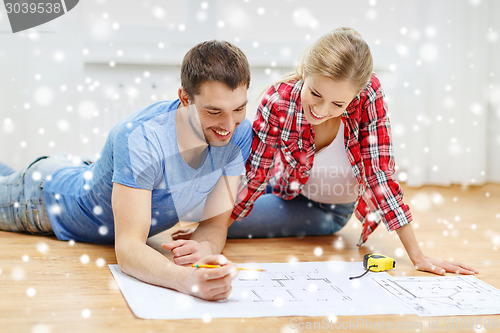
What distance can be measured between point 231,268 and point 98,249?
0.65 metres

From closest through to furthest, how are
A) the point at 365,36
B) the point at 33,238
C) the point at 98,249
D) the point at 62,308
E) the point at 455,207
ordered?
the point at 62,308 < the point at 98,249 < the point at 33,238 < the point at 455,207 < the point at 365,36

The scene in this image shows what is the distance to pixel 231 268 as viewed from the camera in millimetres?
1006

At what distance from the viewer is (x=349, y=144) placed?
4.93 ft

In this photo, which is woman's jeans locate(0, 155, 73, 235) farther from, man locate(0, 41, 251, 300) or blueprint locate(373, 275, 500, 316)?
blueprint locate(373, 275, 500, 316)

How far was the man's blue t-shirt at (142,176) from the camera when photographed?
1227mm

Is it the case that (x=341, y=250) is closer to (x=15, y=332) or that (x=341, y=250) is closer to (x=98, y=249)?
(x=98, y=249)

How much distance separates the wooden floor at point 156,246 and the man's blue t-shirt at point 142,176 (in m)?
0.09

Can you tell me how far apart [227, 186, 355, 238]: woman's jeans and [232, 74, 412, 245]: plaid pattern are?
0.21 meters

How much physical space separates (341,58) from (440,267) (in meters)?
0.57

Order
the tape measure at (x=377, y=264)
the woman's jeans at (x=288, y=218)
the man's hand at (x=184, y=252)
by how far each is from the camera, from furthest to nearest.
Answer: the woman's jeans at (x=288, y=218)
the tape measure at (x=377, y=264)
the man's hand at (x=184, y=252)

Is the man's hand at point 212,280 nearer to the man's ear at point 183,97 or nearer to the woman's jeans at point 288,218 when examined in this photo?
the man's ear at point 183,97

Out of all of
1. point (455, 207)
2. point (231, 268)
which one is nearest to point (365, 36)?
point (455, 207)

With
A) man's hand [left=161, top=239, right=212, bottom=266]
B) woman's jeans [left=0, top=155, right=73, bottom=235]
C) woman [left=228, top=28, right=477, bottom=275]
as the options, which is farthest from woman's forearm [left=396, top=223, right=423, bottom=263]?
woman's jeans [left=0, top=155, right=73, bottom=235]

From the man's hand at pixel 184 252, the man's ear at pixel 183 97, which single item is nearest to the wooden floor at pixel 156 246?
the man's hand at pixel 184 252
